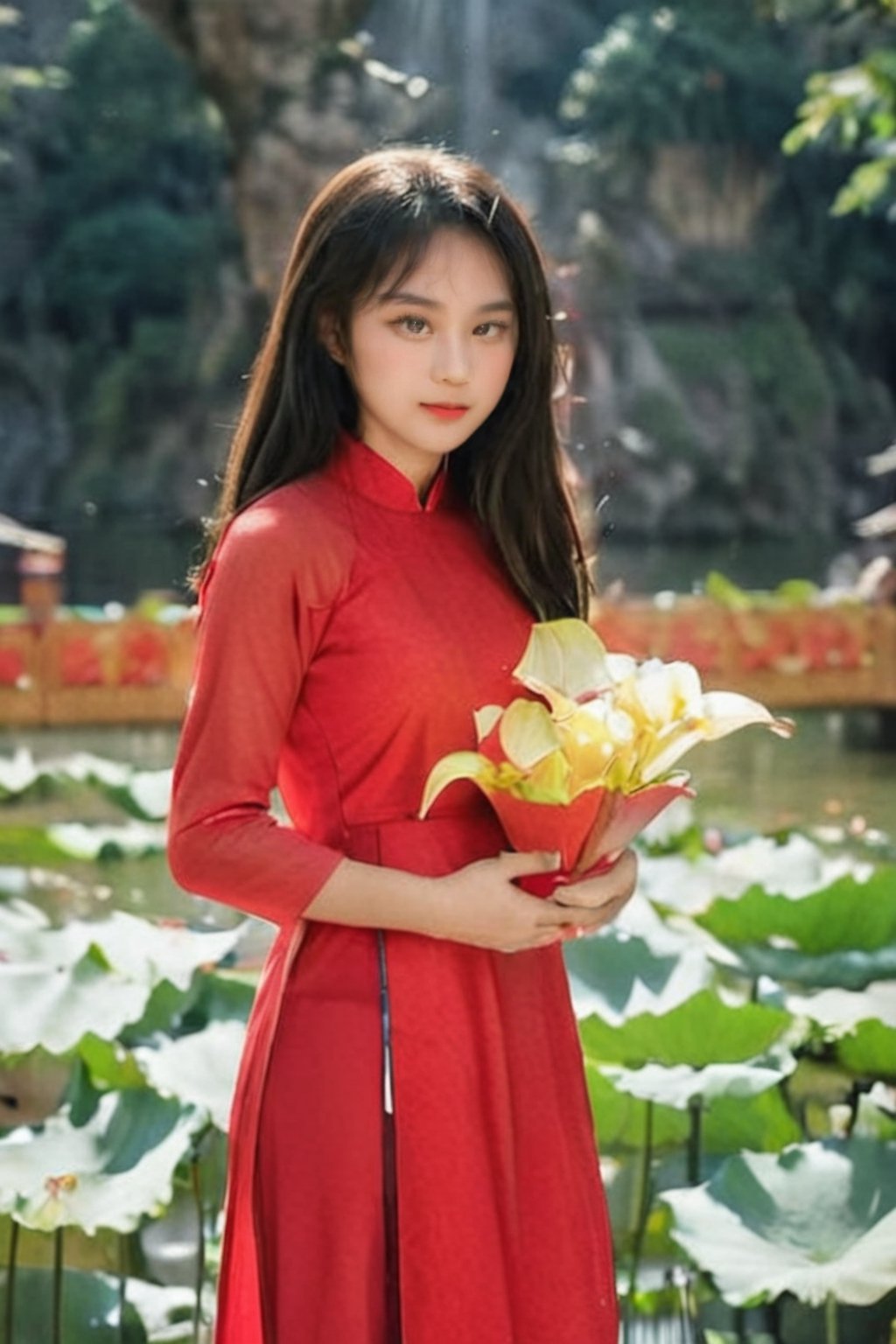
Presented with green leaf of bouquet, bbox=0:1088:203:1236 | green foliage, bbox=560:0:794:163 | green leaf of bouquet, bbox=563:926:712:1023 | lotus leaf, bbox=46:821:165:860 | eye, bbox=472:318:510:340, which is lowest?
lotus leaf, bbox=46:821:165:860

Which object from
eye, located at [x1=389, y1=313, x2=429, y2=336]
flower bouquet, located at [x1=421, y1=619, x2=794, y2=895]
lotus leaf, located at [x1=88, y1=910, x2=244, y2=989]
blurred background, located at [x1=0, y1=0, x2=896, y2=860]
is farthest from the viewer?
blurred background, located at [x1=0, y1=0, x2=896, y2=860]

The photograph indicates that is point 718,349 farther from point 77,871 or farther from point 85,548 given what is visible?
point 77,871

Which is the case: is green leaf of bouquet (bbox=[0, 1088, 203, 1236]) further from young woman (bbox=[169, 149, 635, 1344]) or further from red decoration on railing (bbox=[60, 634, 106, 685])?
red decoration on railing (bbox=[60, 634, 106, 685])

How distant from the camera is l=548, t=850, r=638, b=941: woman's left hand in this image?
1.39 meters

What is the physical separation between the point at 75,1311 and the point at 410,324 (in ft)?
3.90

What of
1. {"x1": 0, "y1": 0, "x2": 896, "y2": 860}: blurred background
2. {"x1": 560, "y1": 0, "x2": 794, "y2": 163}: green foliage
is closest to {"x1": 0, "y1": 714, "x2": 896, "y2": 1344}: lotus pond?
{"x1": 0, "y1": 0, "x2": 896, "y2": 860}: blurred background

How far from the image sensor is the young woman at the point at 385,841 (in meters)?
1.39

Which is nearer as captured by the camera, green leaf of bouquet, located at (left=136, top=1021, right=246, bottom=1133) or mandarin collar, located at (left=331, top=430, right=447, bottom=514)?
mandarin collar, located at (left=331, top=430, right=447, bottom=514)

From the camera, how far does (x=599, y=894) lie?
1394 mm

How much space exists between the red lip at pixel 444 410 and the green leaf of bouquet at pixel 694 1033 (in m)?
0.93

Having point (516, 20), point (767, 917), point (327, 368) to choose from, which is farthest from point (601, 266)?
point (327, 368)

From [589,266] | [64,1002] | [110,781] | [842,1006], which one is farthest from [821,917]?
[589,266]

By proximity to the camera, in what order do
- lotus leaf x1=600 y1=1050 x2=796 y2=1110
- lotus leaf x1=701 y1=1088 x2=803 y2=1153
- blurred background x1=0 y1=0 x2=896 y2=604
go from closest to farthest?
1. lotus leaf x1=600 y1=1050 x2=796 y2=1110
2. lotus leaf x1=701 y1=1088 x2=803 y2=1153
3. blurred background x1=0 y1=0 x2=896 y2=604

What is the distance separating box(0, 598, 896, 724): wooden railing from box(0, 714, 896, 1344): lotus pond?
4.74 metres
